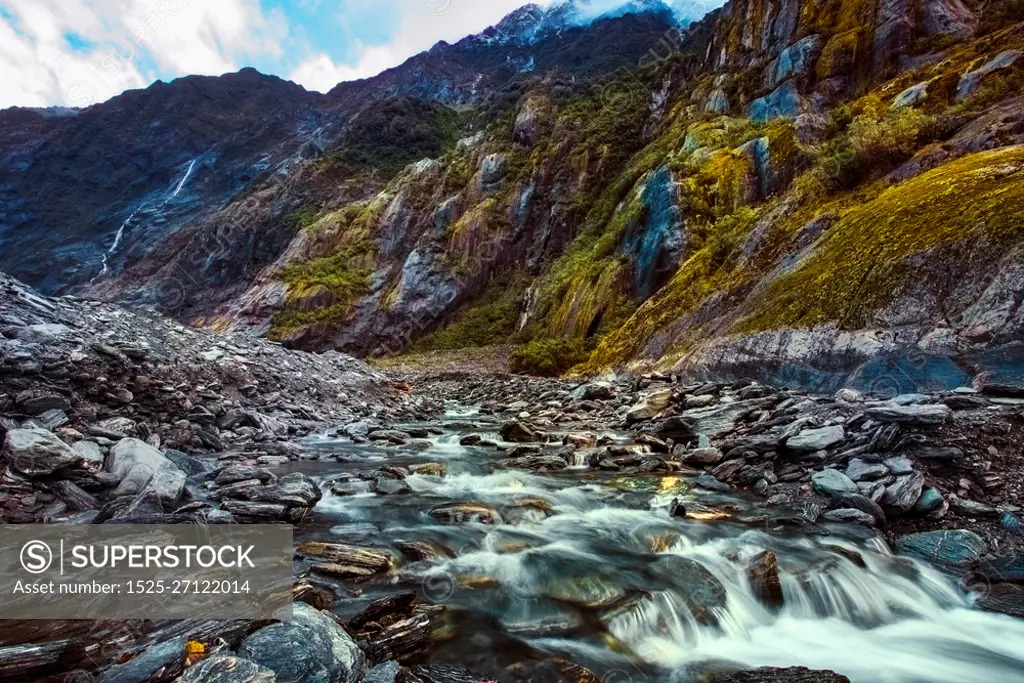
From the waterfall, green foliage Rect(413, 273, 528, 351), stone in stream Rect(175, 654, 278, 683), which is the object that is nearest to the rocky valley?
stone in stream Rect(175, 654, 278, 683)

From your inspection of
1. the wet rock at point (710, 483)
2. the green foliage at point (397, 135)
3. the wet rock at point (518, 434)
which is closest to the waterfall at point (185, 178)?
the green foliage at point (397, 135)

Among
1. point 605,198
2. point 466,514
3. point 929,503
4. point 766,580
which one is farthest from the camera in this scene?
point 605,198

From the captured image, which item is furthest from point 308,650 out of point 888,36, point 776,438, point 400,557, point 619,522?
point 888,36

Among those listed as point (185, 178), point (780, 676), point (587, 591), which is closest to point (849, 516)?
point (780, 676)

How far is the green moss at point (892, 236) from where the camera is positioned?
974 centimetres

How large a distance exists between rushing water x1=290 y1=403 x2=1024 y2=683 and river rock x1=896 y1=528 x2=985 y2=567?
174 millimetres

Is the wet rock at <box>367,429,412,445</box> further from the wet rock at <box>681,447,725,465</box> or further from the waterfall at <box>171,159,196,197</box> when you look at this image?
the waterfall at <box>171,159,196,197</box>

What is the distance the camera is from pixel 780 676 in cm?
332

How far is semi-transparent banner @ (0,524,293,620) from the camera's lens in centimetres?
348

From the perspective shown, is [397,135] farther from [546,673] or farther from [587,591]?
[546,673]

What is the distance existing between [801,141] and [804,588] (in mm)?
25282

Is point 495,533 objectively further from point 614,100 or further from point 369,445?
point 614,100

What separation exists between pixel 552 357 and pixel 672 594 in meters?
20.8

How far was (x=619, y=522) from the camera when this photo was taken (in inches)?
234
